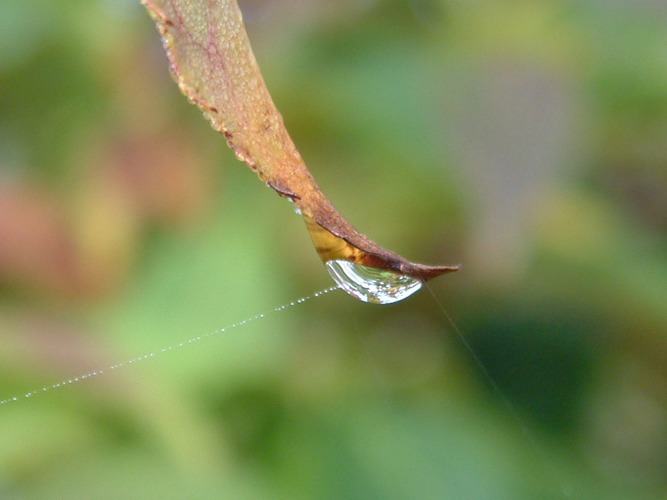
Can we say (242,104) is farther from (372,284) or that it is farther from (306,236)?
(306,236)

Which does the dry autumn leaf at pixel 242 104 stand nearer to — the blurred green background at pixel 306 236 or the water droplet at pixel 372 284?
the water droplet at pixel 372 284

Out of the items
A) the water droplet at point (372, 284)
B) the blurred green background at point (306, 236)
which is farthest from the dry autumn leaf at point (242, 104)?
the blurred green background at point (306, 236)

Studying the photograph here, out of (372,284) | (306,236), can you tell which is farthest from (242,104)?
(306,236)

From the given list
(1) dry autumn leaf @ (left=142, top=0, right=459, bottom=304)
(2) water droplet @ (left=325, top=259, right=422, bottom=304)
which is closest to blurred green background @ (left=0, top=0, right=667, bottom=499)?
(2) water droplet @ (left=325, top=259, right=422, bottom=304)

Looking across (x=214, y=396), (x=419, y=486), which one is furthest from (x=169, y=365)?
(x=419, y=486)

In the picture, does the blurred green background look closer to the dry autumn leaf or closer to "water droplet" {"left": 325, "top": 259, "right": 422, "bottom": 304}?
"water droplet" {"left": 325, "top": 259, "right": 422, "bottom": 304}
